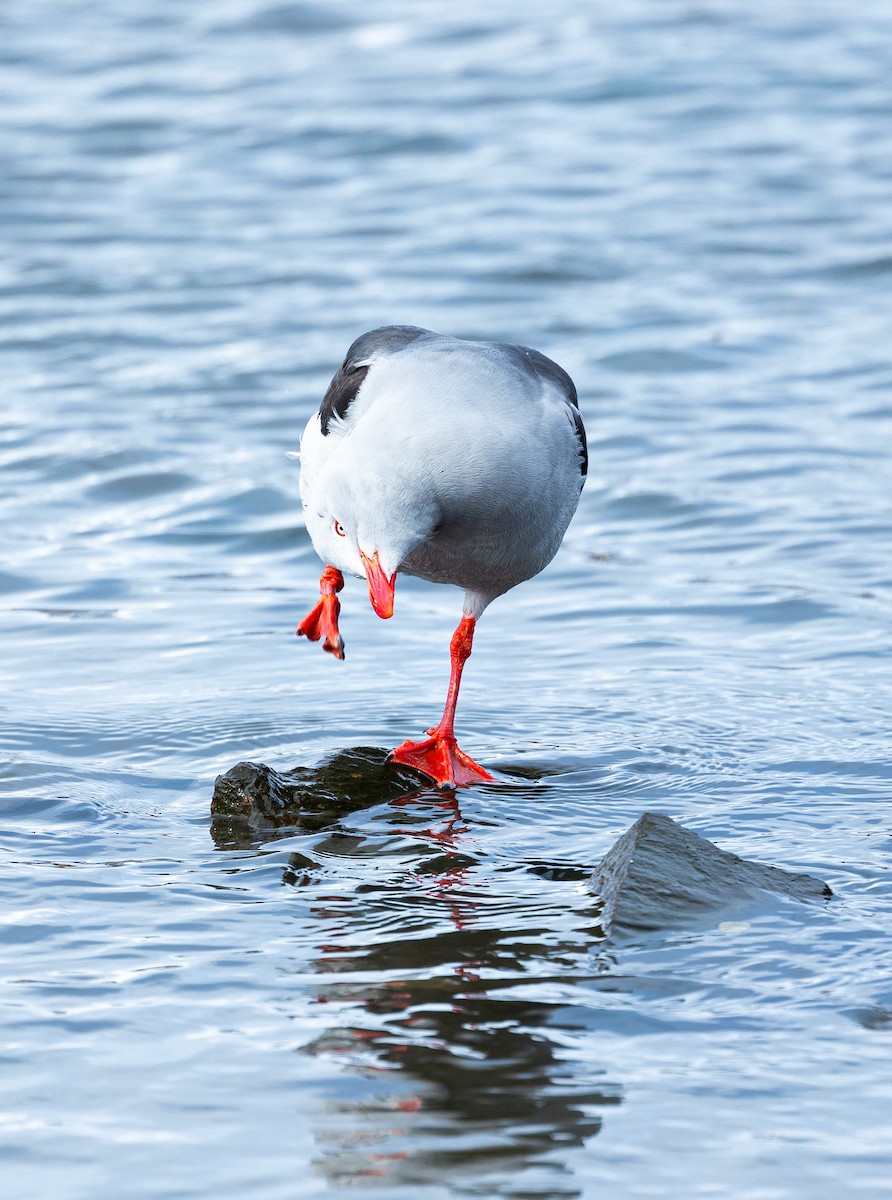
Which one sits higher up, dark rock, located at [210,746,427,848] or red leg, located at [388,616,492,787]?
dark rock, located at [210,746,427,848]

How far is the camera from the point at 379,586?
590cm

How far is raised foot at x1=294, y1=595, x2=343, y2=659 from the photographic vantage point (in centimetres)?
770

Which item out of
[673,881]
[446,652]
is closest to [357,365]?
[446,652]

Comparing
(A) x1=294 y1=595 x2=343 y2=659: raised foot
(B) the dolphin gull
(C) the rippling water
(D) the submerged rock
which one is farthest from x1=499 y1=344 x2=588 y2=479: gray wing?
(D) the submerged rock

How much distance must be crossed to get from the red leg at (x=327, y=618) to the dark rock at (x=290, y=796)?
934 mm

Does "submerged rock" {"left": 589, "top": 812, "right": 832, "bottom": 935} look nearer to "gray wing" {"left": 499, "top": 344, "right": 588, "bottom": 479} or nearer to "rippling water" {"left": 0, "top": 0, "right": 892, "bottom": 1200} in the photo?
"rippling water" {"left": 0, "top": 0, "right": 892, "bottom": 1200}

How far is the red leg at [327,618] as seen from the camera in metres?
7.72

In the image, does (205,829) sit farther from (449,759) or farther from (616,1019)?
(616,1019)

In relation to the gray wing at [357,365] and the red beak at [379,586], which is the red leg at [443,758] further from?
the gray wing at [357,365]

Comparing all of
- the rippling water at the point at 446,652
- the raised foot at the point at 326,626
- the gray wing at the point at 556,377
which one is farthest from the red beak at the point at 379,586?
the raised foot at the point at 326,626

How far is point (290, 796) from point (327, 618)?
61.5 inches

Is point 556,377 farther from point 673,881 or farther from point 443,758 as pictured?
point 673,881

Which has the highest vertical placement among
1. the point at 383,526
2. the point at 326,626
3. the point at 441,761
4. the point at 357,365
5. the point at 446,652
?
the point at 357,365

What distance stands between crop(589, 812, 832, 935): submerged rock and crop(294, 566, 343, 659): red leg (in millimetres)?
2418
